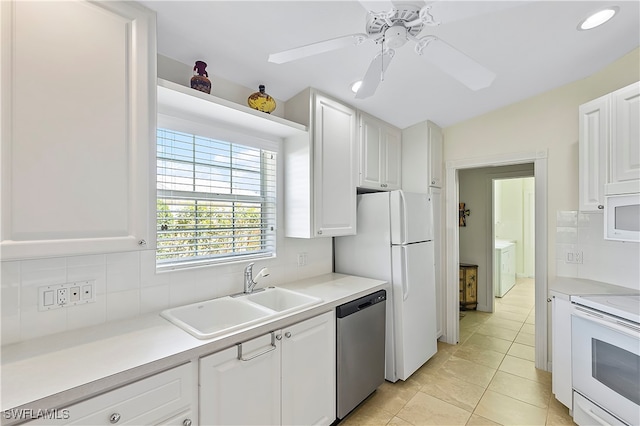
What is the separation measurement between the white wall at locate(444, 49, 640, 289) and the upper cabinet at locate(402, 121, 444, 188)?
0.42 metres

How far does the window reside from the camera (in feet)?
5.89

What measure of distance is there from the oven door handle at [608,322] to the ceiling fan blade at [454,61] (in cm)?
162

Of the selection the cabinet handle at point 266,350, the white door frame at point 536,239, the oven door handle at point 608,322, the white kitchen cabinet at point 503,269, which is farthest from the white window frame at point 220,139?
the white kitchen cabinet at point 503,269

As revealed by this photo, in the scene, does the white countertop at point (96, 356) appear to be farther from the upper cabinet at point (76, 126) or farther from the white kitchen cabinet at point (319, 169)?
the white kitchen cabinet at point (319, 169)

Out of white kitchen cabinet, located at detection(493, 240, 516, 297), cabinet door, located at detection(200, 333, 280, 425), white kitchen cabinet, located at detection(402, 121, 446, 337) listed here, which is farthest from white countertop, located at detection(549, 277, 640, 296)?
white kitchen cabinet, located at detection(493, 240, 516, 297)

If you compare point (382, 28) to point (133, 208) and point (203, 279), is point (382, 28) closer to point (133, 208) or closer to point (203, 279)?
point (133, 208)

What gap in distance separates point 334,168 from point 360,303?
1.08 m

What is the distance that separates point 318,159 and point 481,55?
52.5 inches

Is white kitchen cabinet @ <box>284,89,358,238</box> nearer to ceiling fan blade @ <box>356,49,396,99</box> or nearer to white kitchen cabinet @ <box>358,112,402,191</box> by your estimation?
white kitchen cabinet @ <box>358,112,402,191</box>

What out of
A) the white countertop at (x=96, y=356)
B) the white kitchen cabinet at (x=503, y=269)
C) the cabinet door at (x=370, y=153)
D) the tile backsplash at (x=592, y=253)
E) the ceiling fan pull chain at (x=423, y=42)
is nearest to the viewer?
the white countertop at (x=96, y=356)

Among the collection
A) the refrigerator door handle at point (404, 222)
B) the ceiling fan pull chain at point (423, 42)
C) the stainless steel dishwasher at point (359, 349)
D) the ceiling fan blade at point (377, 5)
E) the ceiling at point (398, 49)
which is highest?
the ceiling at point (398, 49)

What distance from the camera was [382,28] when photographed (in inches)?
49.8

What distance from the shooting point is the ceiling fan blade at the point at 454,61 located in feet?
4.03

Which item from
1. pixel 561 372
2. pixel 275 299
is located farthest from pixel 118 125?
pixel 561 372
